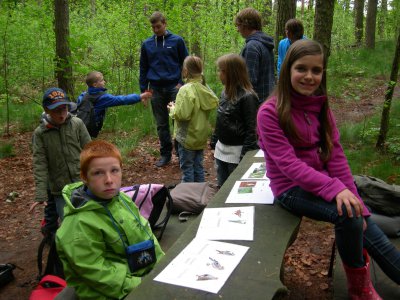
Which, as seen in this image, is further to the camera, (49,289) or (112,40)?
(112,40)

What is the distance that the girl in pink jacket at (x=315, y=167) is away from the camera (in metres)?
2.35

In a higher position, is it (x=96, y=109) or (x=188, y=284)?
(x=96, y=109)

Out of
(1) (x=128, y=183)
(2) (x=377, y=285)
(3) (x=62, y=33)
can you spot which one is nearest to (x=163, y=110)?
(1) (x=128, y=183)

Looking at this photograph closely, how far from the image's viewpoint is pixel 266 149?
2.65 meters

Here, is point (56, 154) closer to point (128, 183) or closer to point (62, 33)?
point (128, 183)

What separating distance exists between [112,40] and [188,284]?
7.91 metres

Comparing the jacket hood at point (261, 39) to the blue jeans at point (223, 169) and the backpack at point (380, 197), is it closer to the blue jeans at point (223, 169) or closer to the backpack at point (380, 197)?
the blue jeans at point (223, 169)

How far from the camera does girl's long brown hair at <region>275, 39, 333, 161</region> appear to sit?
2580mm

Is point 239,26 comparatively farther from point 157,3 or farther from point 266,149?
point 157,3

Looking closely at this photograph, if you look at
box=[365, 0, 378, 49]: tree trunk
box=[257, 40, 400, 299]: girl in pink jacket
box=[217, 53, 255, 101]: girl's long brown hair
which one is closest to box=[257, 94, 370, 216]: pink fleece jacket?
box=[257, 40, 400, 299]: girl in pink jacket

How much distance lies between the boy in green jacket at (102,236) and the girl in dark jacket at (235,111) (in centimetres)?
175

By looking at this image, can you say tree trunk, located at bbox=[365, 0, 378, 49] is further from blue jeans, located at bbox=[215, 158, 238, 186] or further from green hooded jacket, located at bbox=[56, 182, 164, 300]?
green hooded jacket, located at bbox=[56, 182, 164, 300]

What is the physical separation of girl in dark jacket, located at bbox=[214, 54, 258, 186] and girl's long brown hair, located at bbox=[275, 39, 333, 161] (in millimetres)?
1139

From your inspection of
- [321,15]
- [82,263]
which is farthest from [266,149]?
[321,15]
